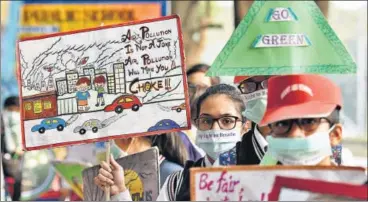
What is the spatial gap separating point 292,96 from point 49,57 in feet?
3.99

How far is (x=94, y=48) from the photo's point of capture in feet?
15.1


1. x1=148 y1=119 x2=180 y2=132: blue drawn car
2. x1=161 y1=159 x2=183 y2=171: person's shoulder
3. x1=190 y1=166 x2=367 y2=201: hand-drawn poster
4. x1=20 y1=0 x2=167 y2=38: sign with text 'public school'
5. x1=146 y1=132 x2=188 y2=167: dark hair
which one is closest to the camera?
x1=190 y1=166 x2=367 y2=201: hand-drawn poster

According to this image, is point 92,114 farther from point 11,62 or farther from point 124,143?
point 11,62

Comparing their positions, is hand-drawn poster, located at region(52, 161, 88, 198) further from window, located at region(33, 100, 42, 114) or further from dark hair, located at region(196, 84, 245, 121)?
window, located at region(33, 100, 42, 114)

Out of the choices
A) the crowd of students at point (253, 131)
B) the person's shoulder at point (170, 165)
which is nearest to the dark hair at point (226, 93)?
the crowd of students at point (253, 131)

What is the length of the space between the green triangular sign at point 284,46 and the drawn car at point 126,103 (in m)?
0.36

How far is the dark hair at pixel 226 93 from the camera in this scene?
5036mm

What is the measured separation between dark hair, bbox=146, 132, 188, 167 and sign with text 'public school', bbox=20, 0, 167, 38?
7708 mm

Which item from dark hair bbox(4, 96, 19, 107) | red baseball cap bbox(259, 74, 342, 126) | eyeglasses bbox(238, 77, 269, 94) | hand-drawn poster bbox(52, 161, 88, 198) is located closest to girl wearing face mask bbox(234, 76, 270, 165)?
eyeglasses bbox(238, 77, 269, 94)

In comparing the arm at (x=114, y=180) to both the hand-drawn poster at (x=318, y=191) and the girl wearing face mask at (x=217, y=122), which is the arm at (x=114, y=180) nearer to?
the girl wearing face mask at (x=217, y=122)

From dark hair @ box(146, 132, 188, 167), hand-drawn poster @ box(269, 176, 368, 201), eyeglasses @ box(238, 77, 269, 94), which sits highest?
eyeglasses @ box(238, 77, 269, 94)

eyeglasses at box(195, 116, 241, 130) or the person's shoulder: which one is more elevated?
eyeglasses at box(195, 116, 241, 130)

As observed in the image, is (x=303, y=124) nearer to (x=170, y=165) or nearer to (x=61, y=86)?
Answer: (x=61, y=86)

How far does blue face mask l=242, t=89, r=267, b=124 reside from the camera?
4672 millimetres
